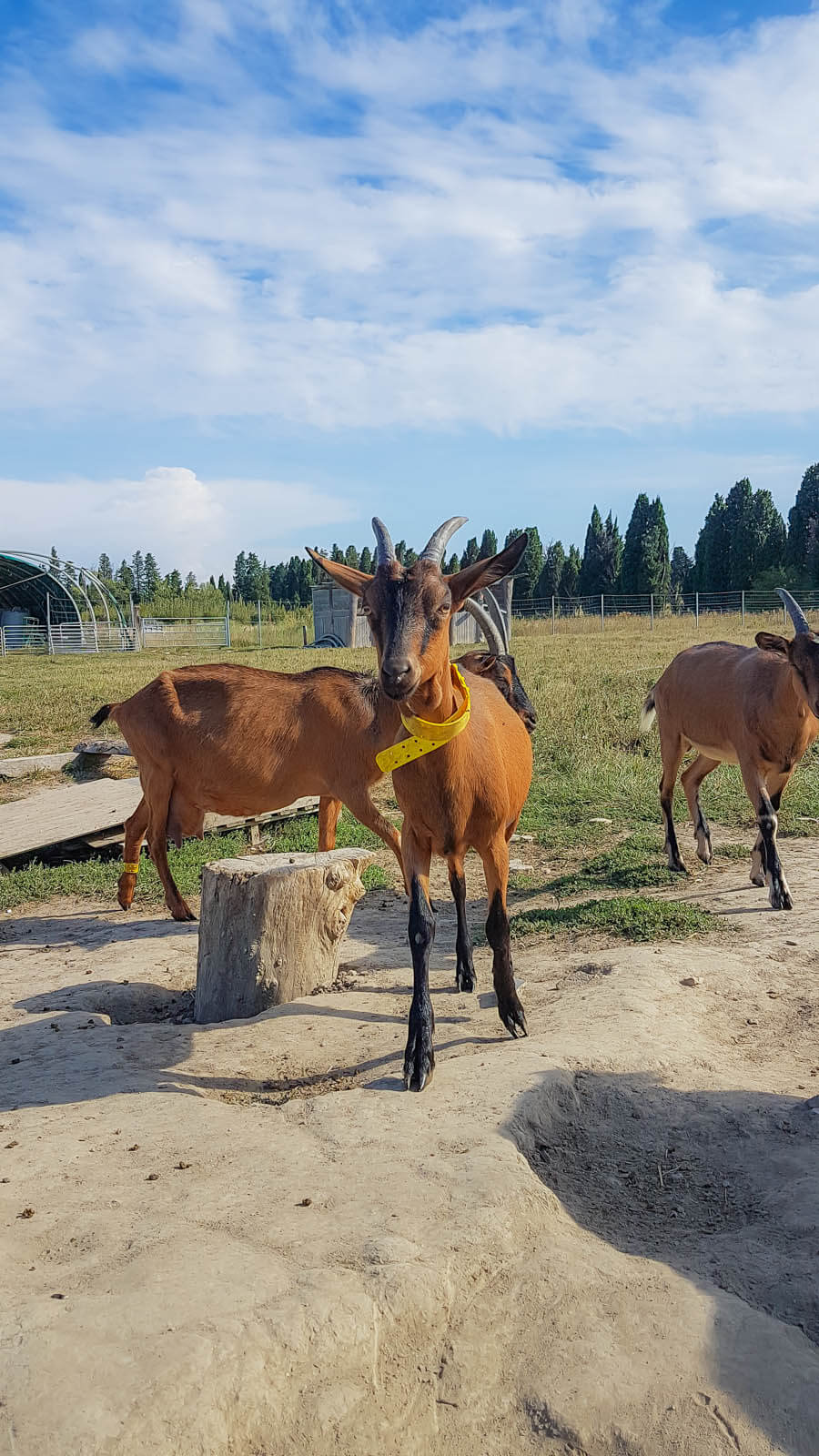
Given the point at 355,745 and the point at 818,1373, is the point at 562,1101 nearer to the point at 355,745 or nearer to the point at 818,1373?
the point at 818,1373

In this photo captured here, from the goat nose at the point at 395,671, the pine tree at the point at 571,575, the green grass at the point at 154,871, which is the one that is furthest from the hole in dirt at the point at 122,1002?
the pine tree at the point at 571,575

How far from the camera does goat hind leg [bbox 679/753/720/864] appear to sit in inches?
315

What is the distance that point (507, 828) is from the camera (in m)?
5.13

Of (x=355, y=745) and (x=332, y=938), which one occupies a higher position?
(x=355, y=745)

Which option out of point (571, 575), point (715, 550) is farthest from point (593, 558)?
point (715, 550)

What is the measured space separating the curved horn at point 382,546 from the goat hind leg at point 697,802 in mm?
4504

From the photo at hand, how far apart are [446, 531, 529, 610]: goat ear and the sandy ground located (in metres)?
1.91

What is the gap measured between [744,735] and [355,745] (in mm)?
2865

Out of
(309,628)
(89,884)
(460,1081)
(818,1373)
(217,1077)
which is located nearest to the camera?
(818,1373)

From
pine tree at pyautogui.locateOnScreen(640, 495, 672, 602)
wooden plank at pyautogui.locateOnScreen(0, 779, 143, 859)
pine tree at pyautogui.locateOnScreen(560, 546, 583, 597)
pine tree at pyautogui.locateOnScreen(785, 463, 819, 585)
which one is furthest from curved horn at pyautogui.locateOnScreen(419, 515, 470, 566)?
pine tree at pyautogui.locateOnScreen(560, 546, 583, 597)

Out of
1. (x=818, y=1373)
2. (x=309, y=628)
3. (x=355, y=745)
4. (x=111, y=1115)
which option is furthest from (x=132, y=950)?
(x=309, y=628)

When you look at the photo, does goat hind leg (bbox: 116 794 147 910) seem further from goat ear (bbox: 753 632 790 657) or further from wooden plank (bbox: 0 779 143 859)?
goat ear (bbox: 753 632 790 657)

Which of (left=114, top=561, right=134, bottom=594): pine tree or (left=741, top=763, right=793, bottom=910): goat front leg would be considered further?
(left=114, top=561, right=134, bottom=594): pine tree

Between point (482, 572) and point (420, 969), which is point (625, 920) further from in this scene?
point (482, 572)
